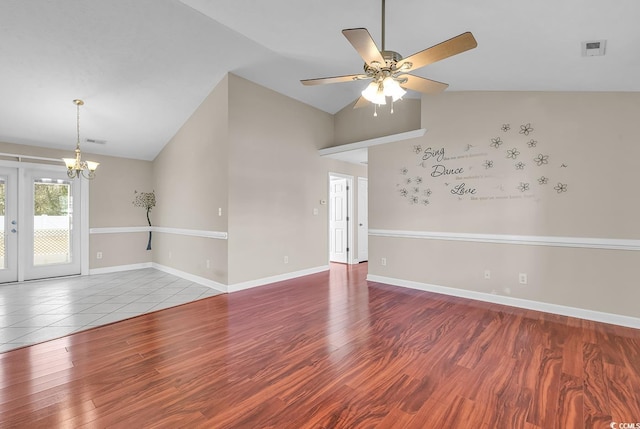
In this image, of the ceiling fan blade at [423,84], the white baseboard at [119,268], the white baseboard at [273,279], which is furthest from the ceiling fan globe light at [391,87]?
the white baseboard at [119,268]

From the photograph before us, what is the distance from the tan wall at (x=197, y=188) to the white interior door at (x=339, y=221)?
2896mm

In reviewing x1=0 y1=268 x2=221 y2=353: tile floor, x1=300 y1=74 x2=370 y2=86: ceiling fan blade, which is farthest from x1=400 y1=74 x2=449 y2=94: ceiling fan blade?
x1=0 y1=268 x2=221 y2=353: tile floor

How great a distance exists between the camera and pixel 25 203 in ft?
16.9

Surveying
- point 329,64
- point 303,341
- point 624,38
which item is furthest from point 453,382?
point 329,64

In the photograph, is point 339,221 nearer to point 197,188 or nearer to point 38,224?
point 197,188

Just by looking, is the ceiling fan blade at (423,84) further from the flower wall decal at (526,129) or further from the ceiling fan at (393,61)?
the flower wall decal at (526,129)

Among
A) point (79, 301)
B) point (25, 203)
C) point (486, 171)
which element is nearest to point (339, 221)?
point (486, 171)

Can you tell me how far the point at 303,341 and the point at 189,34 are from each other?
375 centimetres

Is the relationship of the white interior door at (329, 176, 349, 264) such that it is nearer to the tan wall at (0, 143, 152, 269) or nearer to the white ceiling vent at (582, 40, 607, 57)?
the tan wall at (0, 143, 152, 269)

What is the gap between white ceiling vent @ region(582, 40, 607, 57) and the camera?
8.12ft

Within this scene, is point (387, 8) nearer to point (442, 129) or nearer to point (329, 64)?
point (329, 64)

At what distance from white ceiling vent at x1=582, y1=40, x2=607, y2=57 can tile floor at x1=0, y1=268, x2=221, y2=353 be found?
5.10 meters

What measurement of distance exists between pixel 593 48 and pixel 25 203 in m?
8.09

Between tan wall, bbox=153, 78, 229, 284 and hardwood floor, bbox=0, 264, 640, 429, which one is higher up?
tan wall, bbox=153, 78, 229, 284
